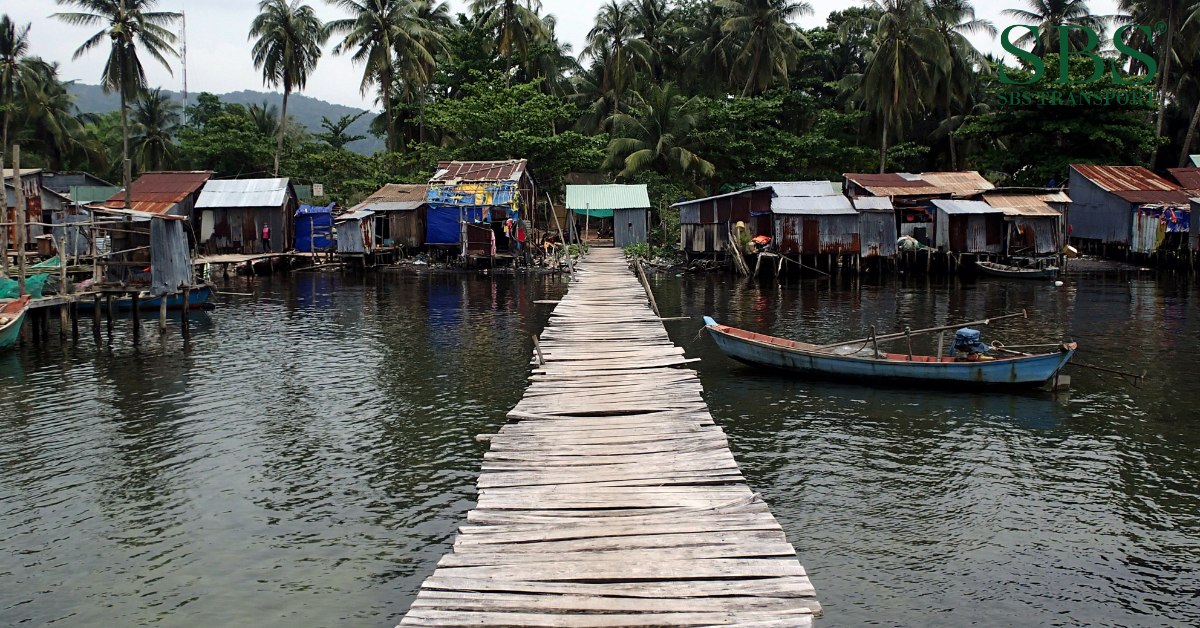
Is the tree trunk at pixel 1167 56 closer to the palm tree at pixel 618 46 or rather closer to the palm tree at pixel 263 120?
the palm tree at pixel 618 46

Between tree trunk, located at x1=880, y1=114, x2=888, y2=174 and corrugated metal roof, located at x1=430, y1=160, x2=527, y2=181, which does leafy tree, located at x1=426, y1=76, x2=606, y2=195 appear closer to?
corrugated metal roof, located at x1=430, y1=160, x2=527, y2=181

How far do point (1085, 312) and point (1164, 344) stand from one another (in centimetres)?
585

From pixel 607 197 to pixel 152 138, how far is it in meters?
30.1

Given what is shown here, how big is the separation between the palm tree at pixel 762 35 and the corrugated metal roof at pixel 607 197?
377 inches

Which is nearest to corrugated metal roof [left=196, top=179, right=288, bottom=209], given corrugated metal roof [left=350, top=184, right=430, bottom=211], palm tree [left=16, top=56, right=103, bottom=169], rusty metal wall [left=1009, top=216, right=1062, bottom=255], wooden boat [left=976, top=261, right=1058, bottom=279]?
corrugated metal roof [left=350, top=184, right=430, bottom=211]

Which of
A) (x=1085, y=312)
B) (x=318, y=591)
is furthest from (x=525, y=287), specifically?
(x=318, y=591)

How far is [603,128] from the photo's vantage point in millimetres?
56562

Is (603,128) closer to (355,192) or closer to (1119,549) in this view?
(355,192)

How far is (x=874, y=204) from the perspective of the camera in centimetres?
4003

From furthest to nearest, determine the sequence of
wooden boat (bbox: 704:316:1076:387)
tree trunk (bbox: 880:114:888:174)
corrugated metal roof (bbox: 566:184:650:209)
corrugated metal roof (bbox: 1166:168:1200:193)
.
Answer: tree trunk (bbox: 880:114:888:174) < corrugated metal roof (bbox: 566:184:650:209) < corrugated metal roof (bbox: 1166:168:1200:193) < wooden boat (bbox: 704:316:1076:387)

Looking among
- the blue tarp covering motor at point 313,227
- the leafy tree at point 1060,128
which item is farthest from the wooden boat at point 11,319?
the leafy tree at point 1060,128

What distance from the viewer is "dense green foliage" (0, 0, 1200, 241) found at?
4700 centimetres

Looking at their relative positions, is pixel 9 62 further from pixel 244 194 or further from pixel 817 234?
pixel 817 234

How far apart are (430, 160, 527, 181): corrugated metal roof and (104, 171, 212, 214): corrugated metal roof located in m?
13.3
